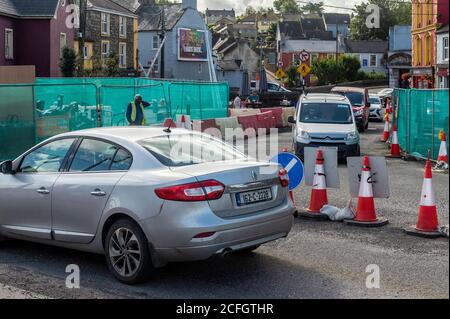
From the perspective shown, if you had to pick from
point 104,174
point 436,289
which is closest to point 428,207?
point 436,289

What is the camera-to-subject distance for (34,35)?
44.1 m

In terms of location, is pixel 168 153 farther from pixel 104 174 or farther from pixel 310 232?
pixel 310 232

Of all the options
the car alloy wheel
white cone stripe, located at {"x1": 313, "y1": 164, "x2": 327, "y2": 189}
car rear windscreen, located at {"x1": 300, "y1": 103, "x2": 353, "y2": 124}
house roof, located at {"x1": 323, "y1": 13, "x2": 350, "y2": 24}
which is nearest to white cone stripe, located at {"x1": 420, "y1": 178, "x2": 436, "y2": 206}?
white cone stripe, located at {"x1": 313, "y1": 164, "x2": 327, "y2": 189}

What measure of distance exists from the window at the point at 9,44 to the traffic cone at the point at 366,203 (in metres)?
37.4

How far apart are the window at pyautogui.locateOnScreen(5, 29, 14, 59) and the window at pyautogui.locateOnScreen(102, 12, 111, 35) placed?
1253cm

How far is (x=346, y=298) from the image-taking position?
5.98 meters

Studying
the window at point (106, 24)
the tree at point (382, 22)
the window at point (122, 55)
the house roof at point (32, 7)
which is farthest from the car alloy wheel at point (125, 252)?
the tree at point (382, 22)

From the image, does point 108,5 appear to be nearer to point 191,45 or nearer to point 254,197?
point 191,45

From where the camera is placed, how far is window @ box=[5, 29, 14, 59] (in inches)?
1675

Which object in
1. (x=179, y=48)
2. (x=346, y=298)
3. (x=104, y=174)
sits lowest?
(x=346, y=298)

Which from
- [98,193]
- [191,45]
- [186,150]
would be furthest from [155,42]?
[98,193]

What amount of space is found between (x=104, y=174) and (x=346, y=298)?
2.67m
